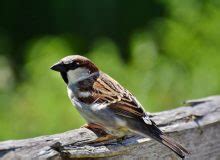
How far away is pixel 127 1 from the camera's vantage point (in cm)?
600

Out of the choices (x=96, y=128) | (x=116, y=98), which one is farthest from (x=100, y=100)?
(x=96, y=128)

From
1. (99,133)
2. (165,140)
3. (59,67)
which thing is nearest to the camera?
(165,140)

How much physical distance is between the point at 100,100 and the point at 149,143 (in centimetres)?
46

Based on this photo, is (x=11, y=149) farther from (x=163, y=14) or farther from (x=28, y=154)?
(x=163, y=14)

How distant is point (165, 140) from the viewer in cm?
277

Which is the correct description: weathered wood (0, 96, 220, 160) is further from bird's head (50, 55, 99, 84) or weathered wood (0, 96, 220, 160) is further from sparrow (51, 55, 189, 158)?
bird's head (50, 55, 99, 84)

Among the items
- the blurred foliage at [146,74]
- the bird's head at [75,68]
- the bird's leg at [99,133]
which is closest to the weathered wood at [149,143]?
→ the bird's leg at [99,133]

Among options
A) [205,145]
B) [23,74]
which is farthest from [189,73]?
[205,145]

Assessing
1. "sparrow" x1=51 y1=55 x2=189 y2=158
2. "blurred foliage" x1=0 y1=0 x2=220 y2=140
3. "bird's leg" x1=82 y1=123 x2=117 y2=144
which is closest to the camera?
"bird's leg" x1=82 y1=123 x2=117 y2=144

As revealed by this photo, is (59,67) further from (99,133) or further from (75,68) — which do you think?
(99,133)

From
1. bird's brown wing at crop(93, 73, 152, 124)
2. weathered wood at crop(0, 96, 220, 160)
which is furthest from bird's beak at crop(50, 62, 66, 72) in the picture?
weathered wood at crop(0, 96, 220, 160)

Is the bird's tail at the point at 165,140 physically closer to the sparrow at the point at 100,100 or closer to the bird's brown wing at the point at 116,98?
the sparrow at the point at 100,100

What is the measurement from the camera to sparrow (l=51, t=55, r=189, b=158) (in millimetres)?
3041

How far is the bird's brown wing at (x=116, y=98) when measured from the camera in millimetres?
3121
